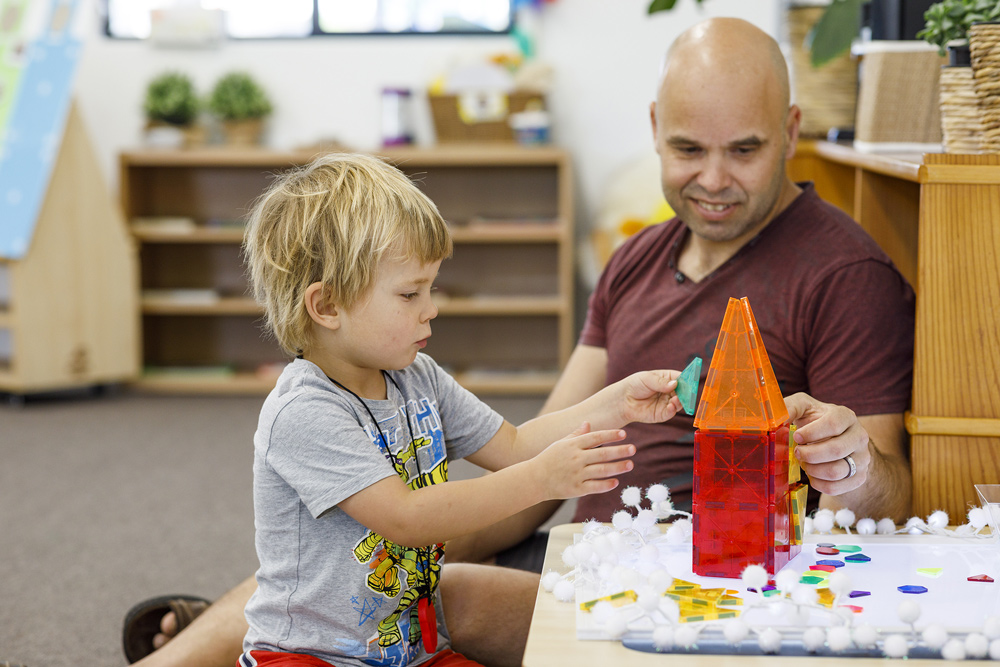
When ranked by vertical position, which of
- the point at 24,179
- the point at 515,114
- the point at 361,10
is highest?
the point at 361,10

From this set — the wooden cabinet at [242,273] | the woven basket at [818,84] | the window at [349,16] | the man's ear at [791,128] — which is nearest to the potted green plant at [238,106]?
the wooden cabinet at [242,273]

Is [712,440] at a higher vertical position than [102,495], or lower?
higher

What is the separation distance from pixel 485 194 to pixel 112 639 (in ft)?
9.58

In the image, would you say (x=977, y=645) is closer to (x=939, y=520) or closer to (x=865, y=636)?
(x=865, y=636)

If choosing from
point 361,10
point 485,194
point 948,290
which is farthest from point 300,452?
point 361,10

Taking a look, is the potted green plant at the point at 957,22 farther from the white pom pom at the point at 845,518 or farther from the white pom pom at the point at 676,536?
the white pom pom at the point at 676,536

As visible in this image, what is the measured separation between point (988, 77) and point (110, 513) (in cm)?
231

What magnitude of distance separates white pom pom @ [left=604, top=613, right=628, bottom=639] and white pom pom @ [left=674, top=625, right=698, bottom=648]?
0.04m

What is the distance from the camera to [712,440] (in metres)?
0.86

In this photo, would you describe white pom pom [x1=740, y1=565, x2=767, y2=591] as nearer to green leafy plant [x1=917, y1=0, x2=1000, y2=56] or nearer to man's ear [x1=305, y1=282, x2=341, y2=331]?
man's ear [x1=305, y1=282, x2=341, y2=331]

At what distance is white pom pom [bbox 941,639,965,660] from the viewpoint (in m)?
0.73

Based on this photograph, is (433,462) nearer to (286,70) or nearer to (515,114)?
(515,114)

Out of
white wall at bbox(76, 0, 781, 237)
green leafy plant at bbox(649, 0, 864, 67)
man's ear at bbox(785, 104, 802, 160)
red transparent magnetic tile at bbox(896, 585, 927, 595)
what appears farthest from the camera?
white wall at bbox(76, 0, 781, 237)

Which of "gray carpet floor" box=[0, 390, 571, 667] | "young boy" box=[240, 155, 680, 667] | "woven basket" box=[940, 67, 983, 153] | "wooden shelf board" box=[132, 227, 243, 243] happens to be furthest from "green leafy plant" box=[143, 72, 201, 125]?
"woven basket" box=[940, 67, 983, 153]
